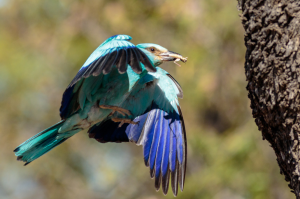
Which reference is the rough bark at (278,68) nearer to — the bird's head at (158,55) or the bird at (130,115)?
the bird at (130,115)

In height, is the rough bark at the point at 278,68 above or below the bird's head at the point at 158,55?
below

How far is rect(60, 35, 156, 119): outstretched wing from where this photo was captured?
10.9ft

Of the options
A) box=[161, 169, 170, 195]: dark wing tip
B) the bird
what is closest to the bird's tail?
the bird

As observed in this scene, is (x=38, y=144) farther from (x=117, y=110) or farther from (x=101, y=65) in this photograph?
(x=101, y=65)

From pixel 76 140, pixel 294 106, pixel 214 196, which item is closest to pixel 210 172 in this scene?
pixel 214 196

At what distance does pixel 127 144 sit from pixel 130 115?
6.03 meters

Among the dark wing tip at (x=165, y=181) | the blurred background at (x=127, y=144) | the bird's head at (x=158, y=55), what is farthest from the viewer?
the blurred background at (x=127, y=144)

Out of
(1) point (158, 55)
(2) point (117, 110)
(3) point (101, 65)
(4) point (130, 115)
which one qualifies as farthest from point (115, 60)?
(4) point (130, 115)

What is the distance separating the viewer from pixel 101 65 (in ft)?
11.3

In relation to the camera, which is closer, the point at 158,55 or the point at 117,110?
the point at 117,110

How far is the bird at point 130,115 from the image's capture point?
4.11 meters

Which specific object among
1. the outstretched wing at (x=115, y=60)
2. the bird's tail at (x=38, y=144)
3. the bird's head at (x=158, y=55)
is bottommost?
the bird's tail at (x=38, y=144)

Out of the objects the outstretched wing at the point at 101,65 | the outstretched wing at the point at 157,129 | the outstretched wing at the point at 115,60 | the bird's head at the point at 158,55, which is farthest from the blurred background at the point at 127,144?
the outstretched wing at the point at 115,60

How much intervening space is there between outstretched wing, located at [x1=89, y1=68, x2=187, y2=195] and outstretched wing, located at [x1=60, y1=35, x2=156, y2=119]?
61 centimetres
